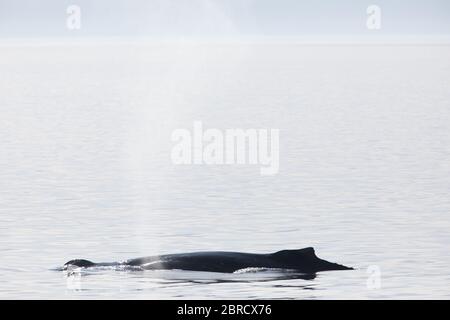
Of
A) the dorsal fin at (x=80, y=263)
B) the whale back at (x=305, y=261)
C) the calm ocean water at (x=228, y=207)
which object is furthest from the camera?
the dorsal fin at (x=80, y=263)

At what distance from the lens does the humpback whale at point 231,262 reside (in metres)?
31.1

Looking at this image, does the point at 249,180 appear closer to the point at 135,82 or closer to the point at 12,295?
the point at 12,295

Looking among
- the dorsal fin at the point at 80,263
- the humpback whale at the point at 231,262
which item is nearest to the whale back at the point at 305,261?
the humpback whale at the point at 231,262

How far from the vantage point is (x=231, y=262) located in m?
31.3

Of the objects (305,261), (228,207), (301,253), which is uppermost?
(228,207)

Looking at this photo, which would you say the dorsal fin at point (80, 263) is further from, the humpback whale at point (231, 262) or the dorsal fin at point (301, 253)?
the dorsal fin at point (301, 253)

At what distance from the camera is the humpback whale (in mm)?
31062

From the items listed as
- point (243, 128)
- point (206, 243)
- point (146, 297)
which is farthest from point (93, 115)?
point (146, 297)

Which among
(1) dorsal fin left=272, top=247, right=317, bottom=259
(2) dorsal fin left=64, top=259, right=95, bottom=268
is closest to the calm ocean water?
(2) dorsal fin left=64, top=259, right=95, bottom=268

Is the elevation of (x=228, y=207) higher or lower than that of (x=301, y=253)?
higher

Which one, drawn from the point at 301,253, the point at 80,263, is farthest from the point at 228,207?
the point at 301,253

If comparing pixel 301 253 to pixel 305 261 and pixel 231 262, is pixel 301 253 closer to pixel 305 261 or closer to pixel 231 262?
pixel 305 261
